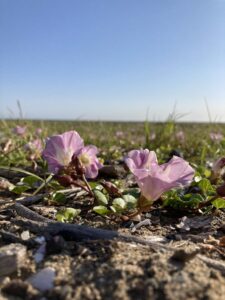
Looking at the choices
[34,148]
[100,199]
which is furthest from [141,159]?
[34,148]

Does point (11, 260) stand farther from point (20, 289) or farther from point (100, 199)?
point (100, 199)

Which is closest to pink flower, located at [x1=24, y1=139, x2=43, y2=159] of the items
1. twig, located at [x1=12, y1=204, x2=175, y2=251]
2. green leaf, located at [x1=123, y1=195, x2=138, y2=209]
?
green leaf, located at [x1=123, y1=195, x2=138, y2=209]

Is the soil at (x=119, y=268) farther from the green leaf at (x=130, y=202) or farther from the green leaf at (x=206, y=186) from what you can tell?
the green leaf at (x=206, y=186)

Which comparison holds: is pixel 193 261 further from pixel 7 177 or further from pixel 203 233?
pixel 7 177

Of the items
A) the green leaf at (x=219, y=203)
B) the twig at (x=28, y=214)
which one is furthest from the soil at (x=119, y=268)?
the green leaf at (x=219, y=203)

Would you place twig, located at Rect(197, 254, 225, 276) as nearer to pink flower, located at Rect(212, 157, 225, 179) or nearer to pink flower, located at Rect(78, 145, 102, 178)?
pink flower, located at Rect(78, 145, 102, 178)
